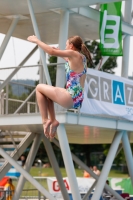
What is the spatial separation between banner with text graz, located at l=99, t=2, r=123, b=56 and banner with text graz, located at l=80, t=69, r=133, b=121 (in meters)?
2.19

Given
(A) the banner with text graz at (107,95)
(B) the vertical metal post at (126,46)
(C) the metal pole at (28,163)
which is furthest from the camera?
(B) the vertical metal post at (126,46)

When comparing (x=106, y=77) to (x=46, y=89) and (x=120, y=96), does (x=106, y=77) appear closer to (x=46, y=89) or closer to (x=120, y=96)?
(x=120, y=96)

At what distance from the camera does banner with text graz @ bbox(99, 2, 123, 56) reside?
79.3 ft

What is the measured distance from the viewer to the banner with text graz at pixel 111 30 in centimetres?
2416

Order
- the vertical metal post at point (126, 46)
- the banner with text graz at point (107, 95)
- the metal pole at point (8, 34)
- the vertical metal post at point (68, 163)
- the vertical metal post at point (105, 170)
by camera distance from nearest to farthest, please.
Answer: the vertical metal post at point (68, 163) < the banner with text graz at point (107, 95) < the vertical metal post at point (105, 170) < the metal pole at point (8, 34) < the vertical metal post at point (126, 46)

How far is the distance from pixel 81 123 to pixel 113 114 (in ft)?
6.95

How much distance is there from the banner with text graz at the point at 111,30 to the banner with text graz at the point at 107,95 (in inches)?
86.1

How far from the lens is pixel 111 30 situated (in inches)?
976

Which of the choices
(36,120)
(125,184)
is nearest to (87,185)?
(125,184)

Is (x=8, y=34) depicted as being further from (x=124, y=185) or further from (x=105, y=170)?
(x=124, y=185)

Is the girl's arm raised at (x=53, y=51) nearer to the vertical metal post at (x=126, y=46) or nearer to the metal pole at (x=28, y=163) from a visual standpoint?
the metal pole at (x=28, y=163)

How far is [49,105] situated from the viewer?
11.0m

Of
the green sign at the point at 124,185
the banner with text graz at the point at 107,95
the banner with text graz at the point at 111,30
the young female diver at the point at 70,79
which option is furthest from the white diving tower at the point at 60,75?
the green sign at the point at 124,185

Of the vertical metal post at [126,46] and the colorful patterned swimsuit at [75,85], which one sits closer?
the colorful patterned swimsuit at [75,85]
